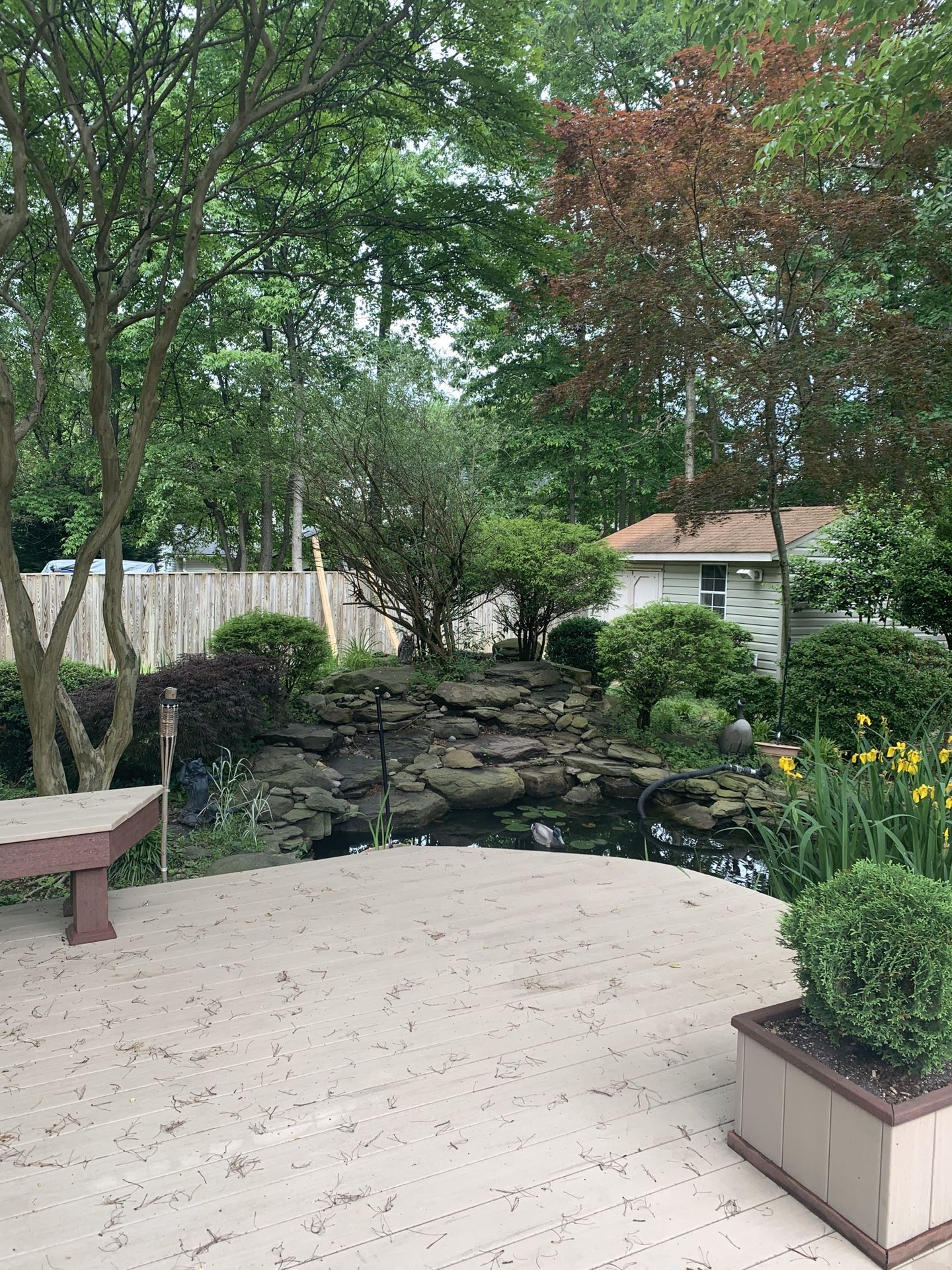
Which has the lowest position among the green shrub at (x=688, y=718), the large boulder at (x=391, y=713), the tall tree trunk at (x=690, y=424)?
the green shrub at (x=688, y=718)

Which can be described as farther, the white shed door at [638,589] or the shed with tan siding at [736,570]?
the white shed door at [638,589]

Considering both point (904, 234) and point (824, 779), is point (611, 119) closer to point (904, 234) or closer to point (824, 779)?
point (904, 234)

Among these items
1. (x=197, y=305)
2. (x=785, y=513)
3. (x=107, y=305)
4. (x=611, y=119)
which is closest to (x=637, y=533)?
(x=785, y=513)

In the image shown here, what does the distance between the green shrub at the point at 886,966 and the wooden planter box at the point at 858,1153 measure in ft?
0.28

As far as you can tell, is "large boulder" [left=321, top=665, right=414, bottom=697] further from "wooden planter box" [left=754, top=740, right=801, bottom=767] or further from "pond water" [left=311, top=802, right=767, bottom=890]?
"wooden planter box" [left=754, top=740, right=801, bottom=767]

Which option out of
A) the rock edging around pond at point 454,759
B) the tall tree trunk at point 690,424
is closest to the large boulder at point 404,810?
the rock edging around pond at point 454,759

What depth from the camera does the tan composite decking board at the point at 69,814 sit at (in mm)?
2678

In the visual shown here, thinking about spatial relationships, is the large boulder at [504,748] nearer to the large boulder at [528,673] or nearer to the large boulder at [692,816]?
the large boulder at [528,673]

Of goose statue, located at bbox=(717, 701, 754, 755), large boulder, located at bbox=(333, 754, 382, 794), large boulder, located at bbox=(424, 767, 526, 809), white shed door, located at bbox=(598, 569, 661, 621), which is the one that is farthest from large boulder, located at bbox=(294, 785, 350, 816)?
white shed door, located at bbox=(598, 569, 661, 621)

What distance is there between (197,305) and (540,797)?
30.5 ft

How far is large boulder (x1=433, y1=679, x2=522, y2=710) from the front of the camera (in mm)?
8133

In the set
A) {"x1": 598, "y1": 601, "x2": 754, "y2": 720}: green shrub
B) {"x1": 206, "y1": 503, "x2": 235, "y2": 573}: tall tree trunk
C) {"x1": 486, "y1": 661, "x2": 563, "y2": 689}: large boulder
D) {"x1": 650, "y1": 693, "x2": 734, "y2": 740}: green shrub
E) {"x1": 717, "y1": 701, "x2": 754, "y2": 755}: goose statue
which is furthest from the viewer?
{"x1": 206, "y1": 503, "x2": 235, "y2": 573}: tall tree trunk

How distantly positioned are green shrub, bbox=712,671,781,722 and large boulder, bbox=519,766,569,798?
97.6 inches

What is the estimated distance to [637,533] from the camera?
14008 mm
